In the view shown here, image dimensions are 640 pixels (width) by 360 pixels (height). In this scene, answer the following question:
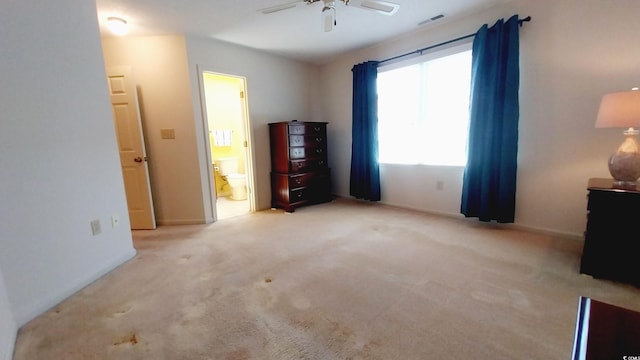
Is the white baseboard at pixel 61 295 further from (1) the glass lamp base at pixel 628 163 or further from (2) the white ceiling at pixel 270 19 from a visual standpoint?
(1) the glass lamp base at pixel 628 163

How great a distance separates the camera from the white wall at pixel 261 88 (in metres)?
3.38

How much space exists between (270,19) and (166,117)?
1.76 m

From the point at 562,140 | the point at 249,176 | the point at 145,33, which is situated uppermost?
the point at 145,33

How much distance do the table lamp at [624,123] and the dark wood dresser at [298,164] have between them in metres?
3.10

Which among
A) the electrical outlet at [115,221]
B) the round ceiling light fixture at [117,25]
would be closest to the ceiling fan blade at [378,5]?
the round ceiling light fixture at [117,25]

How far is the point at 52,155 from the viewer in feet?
6.11

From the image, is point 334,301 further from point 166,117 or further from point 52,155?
point 166,117

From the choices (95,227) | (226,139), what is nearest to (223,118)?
(226,139)

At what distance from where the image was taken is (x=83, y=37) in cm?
212

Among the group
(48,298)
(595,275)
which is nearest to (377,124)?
(595,275)

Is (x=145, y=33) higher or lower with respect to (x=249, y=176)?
higher

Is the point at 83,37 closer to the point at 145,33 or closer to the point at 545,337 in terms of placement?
the point at 145,33

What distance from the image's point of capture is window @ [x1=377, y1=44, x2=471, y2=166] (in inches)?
126

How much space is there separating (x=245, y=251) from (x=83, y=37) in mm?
2231
